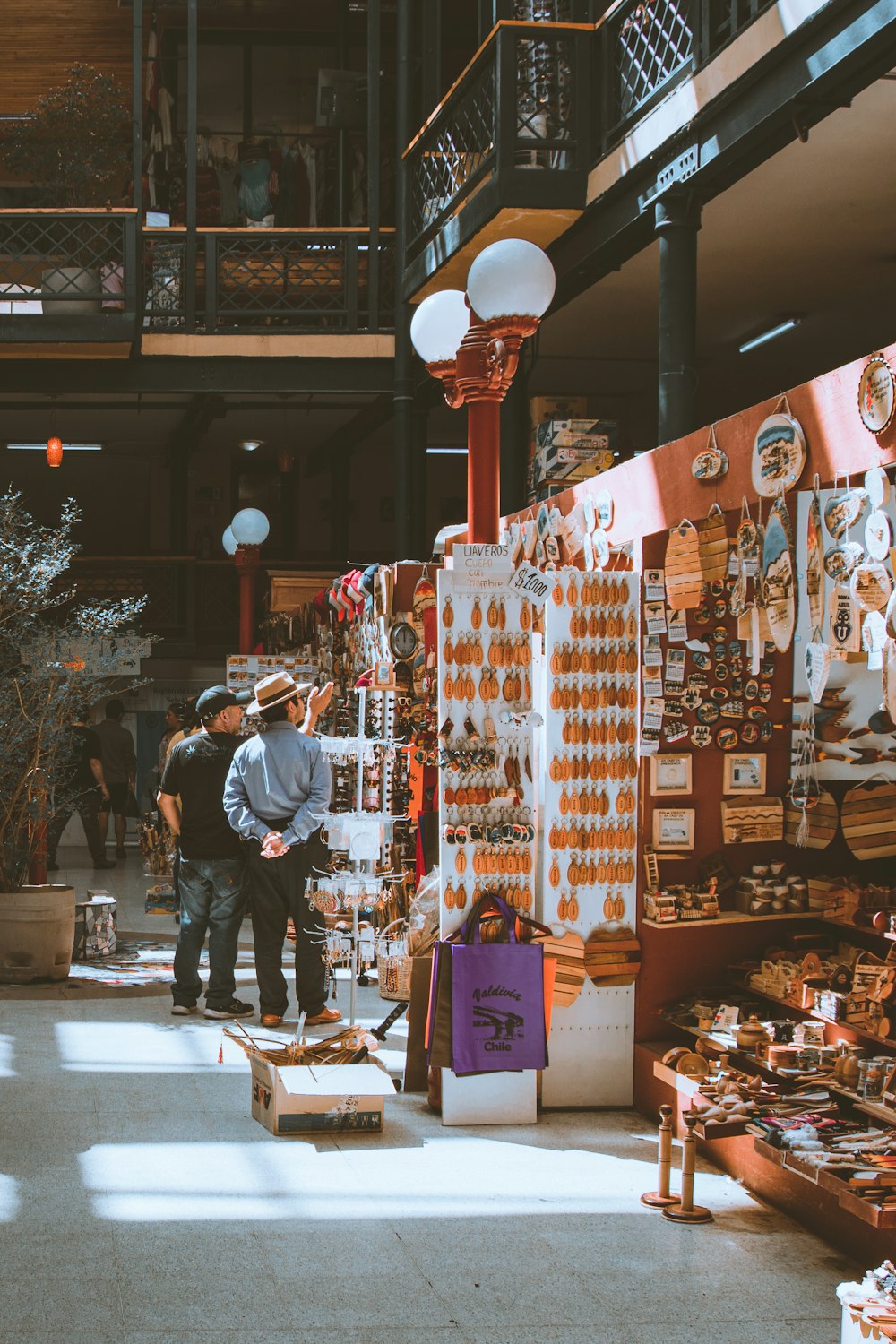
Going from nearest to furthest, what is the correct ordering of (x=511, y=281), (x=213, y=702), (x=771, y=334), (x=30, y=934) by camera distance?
(x=511, y=281) < (x=213, y=702) < (x=30, y=934) < (x=771, y=334)

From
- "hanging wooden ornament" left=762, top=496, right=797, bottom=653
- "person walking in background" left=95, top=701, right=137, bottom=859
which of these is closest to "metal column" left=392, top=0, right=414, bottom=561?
"person walking in background" left=95, top=701, right=137, bottom=859

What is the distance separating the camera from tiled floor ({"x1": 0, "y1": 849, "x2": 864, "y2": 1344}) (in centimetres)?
404

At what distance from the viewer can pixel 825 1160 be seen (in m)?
4.61

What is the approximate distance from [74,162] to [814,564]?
1001 centimetres

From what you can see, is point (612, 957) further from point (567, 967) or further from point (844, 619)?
point (844, 619)

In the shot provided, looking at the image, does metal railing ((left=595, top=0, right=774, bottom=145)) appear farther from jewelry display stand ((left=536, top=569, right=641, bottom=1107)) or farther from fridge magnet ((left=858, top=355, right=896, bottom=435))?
fridge magnet ((left=858, top=355, right=896, bottom=435))

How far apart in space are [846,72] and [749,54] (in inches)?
31.4

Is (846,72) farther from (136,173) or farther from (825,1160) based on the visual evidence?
(136,173)

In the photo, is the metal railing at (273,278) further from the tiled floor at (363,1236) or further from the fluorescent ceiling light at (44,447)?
the tiled floor at (363,1236)

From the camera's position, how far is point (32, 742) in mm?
8828

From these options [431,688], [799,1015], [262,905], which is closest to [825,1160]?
[799,1015]

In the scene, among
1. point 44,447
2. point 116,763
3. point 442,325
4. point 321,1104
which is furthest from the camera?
point 44,447

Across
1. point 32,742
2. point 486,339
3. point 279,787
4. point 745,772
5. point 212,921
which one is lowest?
point 212,921

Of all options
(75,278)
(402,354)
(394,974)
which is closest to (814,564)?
(394,974)
